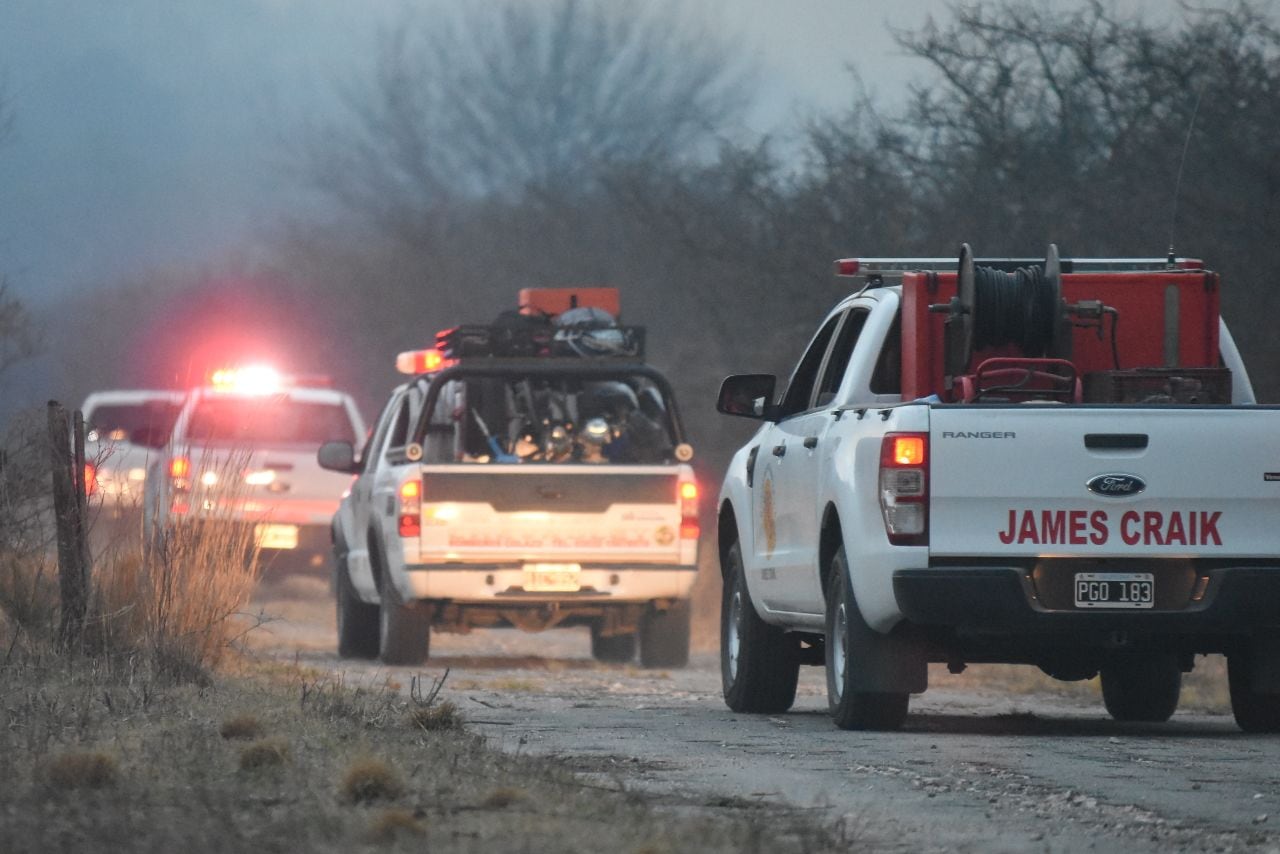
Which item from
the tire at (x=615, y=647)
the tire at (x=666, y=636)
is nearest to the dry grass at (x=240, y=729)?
the tire at (x=666, y=636)

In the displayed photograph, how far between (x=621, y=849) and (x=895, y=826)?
1193 mm

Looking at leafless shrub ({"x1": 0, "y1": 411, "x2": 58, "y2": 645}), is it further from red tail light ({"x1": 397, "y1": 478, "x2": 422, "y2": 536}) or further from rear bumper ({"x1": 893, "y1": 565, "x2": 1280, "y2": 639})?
rear bumper ({"x1": 893, "y1": 565, "x2": 1280, "y2": 639})

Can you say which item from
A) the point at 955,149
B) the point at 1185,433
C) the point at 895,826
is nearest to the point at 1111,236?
the point at 955,149

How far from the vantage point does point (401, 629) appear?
16375mm

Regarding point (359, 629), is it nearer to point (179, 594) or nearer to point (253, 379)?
point (179, 594)

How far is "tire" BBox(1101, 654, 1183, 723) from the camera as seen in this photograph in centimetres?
1239

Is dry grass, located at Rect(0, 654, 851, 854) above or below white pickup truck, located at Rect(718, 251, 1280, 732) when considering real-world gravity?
below

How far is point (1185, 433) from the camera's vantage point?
9.78 metres

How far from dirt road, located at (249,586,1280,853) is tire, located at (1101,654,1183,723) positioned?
0.48ft

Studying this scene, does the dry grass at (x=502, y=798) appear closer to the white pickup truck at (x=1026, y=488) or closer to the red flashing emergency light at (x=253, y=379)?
the white pickup truck at (x=1026, y=488)

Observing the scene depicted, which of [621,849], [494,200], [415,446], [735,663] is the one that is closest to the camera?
[621,849]

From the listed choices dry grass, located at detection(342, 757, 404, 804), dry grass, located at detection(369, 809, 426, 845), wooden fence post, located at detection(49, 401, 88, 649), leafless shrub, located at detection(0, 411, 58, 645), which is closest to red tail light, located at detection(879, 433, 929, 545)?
dry grass, located at detection(342, 757, 404, 804)

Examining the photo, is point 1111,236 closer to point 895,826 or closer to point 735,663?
point 735,663

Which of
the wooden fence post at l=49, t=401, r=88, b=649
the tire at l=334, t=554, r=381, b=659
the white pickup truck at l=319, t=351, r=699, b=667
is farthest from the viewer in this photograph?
the tire at l=334, t=554, r=381, b=659
